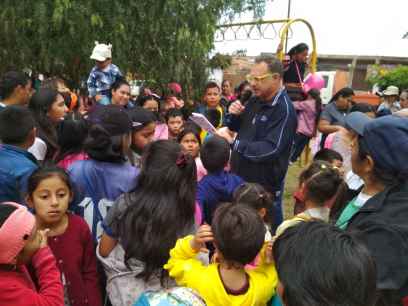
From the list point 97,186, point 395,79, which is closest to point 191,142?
point 97,186

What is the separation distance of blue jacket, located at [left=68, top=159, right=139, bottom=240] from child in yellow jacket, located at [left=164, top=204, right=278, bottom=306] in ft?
1.98

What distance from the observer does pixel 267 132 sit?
11.9 ft

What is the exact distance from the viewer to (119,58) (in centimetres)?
652

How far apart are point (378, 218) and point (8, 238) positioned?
1.44 metres

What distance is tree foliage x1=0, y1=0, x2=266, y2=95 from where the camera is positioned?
5.98m

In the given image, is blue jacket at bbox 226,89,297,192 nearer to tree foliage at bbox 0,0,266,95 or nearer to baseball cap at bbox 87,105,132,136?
baseball cap at bbox 87,105,132,136

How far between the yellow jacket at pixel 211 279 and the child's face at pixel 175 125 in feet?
9.29

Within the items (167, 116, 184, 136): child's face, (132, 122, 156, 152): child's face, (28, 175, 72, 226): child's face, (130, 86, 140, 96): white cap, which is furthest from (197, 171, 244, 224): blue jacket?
(130, 86, 140, 96): white cap

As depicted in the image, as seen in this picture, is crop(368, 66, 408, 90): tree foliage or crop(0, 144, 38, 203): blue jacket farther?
crop(368, 66, 408, 90): tree foliage

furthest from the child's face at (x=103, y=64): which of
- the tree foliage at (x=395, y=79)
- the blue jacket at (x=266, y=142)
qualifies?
the tree foliage at (x=395, y=79)

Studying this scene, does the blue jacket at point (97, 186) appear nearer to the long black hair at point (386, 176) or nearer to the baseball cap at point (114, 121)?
the baseball cap at point (114, 121)

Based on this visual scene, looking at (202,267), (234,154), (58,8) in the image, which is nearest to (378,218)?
(202,267)

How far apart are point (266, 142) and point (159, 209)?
167 centimetres

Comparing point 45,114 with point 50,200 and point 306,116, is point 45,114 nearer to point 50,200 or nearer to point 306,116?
point 50,200
